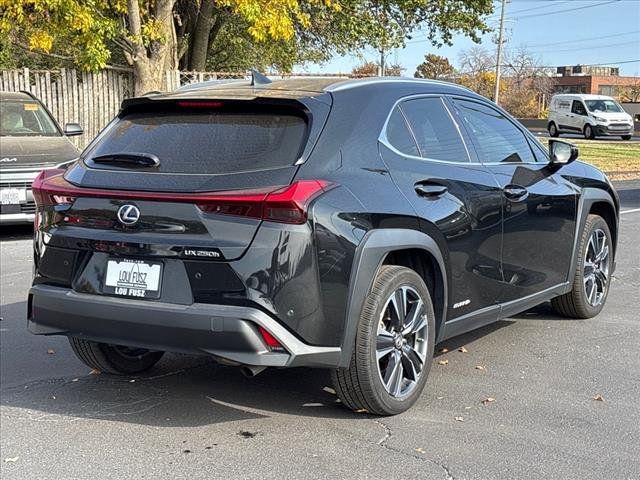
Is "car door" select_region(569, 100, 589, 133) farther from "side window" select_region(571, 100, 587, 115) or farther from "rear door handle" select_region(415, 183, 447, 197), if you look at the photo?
"rear door handle" select_region(415, 183, 447, 197)

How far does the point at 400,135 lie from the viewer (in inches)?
181

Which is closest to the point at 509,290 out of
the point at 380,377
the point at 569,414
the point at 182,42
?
the point at 569,414

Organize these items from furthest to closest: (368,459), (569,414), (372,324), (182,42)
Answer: (182,42), (569,414), (372,324), (368,459)

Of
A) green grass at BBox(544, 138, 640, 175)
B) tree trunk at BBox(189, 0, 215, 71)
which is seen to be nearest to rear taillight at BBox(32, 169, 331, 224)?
tree trunk at BBox(189, 0, 215, 71)

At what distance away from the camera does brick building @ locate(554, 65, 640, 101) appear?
274 ft

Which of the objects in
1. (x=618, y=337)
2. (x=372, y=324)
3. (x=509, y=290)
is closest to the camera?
(x=372, y=324)

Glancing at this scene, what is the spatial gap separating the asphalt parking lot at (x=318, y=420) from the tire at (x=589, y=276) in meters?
0.48

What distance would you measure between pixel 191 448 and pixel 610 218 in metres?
4.14

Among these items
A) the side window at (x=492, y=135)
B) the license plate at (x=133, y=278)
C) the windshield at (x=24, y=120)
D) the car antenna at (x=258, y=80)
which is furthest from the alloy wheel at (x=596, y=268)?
the windshield at (x=24, y=120)

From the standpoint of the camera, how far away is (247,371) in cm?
402

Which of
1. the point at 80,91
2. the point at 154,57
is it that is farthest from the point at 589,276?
the point at 80,91

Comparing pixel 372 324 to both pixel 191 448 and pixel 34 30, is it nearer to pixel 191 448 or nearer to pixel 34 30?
pixel 191 448

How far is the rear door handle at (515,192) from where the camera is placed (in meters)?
5.28

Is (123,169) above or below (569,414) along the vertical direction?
above
